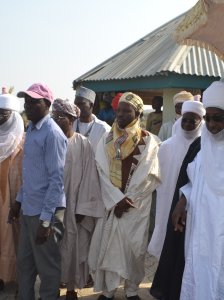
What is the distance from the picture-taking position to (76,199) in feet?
14.1

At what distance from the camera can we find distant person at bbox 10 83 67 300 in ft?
11.8

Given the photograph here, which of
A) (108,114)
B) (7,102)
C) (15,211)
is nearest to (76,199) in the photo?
(15,211)

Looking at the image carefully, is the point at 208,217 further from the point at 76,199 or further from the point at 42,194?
the point at 76,199

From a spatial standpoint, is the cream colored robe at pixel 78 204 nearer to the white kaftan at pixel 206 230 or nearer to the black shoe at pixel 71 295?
the black shoe at pixel 71 295

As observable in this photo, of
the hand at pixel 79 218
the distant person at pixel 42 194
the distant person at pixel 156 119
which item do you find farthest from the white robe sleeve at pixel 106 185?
the distant person at pixel 156 119

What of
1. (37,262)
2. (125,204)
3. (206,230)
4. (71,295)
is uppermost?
(206,230)

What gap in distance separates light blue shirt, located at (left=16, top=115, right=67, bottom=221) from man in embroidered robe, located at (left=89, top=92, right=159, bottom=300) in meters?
0.71

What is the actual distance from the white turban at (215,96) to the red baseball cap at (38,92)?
1258 millimetres

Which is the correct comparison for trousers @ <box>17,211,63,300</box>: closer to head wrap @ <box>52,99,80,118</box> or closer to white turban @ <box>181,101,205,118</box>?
head wrap @ <box>52,99,80,118</box>

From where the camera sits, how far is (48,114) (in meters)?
3.79

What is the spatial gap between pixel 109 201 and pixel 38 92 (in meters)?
1.22

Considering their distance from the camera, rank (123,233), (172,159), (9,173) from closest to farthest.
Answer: (123,233)
(9,173)
(172,159)

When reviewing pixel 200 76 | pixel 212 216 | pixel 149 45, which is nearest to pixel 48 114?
pixel 212 216

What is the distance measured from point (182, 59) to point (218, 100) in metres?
6.25
